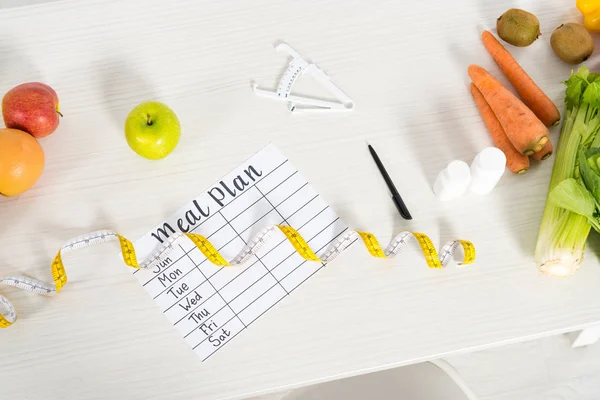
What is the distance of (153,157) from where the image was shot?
41.4 inches

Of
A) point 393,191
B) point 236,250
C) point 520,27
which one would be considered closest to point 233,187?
point 236,250

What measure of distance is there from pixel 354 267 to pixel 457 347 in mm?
197

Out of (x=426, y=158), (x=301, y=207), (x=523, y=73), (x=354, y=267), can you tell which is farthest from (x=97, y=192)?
(x=523, y=73)

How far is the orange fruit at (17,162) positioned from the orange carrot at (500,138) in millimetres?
757

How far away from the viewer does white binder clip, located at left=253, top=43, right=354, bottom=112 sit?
1108 millimetres

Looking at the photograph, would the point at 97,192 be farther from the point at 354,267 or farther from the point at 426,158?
the point at 426,158

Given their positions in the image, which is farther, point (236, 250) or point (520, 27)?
point (520, 27)

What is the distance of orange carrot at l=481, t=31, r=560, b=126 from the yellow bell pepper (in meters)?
0.16

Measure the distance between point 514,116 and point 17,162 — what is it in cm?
81

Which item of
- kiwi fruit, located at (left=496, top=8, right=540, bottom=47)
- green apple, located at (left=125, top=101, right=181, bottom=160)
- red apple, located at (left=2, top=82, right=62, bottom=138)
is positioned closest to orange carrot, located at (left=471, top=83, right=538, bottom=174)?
kiwi fruit, located at (left=496, top=8, right=540, bottom=47)

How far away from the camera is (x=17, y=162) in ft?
3.24

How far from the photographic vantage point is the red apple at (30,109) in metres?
1.03

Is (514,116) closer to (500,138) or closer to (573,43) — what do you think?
(500,138)

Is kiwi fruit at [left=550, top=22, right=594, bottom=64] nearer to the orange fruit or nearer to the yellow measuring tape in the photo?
the yellow measuring tape
